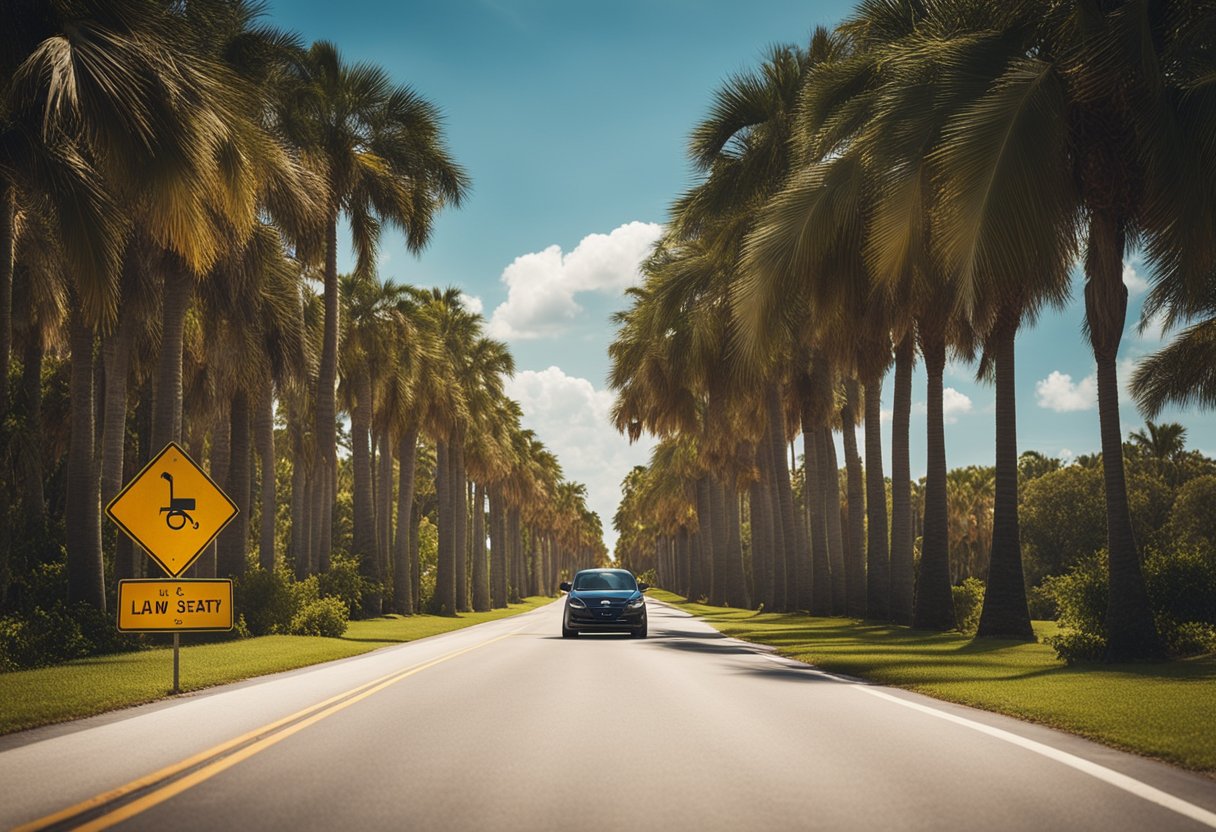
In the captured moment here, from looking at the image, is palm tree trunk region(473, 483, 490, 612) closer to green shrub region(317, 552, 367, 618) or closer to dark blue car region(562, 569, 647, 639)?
green shrub region(317, 552, 367, 618)

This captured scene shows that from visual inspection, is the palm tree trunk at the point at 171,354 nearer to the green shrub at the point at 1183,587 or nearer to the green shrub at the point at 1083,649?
the green shrub at the point at 1083,649

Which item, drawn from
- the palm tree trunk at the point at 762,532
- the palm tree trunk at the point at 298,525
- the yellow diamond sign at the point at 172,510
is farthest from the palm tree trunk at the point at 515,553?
the yellow diamond sign at the point at 172,510

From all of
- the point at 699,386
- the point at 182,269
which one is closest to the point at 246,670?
the point at 182,269

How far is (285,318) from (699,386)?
15781 mm

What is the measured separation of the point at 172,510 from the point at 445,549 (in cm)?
3821

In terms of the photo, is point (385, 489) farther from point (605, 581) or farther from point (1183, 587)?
point (1183, 587)

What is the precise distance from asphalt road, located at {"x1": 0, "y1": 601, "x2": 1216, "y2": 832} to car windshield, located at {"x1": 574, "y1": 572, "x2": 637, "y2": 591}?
1315 centimetres

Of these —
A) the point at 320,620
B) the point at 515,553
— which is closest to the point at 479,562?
the point at 515,553

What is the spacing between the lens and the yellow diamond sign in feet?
42.7

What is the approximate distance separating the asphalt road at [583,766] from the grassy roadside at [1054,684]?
477 millimetres

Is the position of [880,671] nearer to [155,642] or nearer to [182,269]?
[155,642]

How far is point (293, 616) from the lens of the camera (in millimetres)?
27016

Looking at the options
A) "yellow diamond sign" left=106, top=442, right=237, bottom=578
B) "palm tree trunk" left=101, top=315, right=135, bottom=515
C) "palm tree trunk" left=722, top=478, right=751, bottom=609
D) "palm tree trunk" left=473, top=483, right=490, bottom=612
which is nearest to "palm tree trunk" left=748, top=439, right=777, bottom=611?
"palm tree trunk" left=722, top=478, right=751, bottom=609

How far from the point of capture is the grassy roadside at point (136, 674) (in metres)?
11.0
